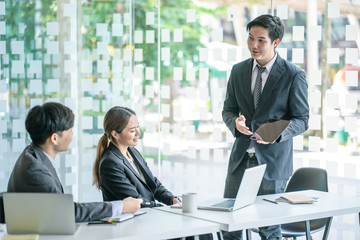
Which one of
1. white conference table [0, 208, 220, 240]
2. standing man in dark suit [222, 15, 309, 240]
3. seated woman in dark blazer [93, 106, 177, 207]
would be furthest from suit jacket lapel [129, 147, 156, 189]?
white conference table [0, 208, 220, 240]

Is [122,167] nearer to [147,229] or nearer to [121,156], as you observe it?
[121,156]

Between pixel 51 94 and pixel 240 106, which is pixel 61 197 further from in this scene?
pixel 51 94

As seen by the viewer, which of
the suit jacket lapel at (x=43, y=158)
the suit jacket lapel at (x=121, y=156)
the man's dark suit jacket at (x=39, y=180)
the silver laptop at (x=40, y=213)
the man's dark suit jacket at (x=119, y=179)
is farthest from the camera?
the suit jacket lapel at (x=121, y=156)

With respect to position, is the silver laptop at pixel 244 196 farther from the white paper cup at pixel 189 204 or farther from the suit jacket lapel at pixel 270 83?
the suit jacket lapel at pixel 270 83

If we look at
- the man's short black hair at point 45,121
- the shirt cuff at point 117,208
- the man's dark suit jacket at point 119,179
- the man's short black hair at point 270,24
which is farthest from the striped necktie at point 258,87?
the man's short black hair at point 45,121

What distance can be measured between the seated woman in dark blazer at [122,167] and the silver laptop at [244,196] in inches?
16.0

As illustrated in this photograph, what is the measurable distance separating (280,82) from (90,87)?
2.75 m

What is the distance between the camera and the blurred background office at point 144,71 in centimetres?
549

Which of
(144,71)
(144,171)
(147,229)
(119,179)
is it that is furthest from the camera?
(144,71)

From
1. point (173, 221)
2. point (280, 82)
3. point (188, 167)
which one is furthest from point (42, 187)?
point (188, 167)

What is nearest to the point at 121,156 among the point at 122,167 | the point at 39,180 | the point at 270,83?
the point at 122,167

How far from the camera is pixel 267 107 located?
3.88m

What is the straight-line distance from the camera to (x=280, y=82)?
3.91 m

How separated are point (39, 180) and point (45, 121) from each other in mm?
299
